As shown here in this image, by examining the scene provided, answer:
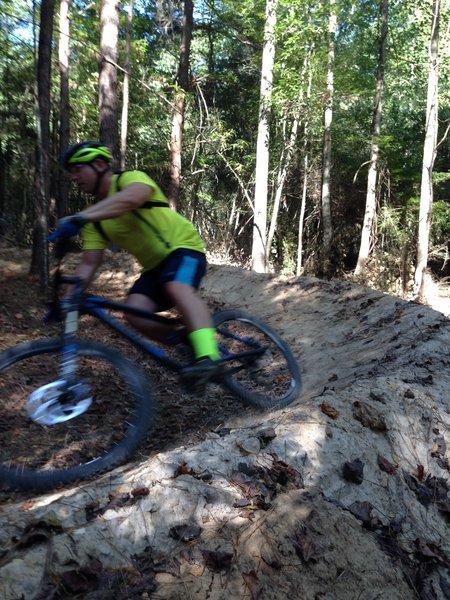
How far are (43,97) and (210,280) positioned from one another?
5376mm

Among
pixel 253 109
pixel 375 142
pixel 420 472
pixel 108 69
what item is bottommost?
pixel 420 472

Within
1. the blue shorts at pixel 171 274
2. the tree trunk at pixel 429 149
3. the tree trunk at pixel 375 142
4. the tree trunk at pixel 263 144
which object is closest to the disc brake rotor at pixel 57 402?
the blue shorts at pixel 171 274

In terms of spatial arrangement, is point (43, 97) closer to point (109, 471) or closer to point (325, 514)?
point (109, 471)

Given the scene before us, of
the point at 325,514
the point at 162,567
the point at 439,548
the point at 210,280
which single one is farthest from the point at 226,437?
the point at 210,280

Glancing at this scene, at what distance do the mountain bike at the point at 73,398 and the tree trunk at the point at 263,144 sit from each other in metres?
13.9

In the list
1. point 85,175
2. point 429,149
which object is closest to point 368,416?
point 85,175

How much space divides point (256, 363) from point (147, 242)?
5.16 feet

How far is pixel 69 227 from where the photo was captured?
3229mm

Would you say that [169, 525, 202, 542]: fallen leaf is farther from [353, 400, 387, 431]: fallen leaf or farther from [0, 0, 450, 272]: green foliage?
[0, 0, 450, 272]: green foliage

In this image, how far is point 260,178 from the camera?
17.6 m

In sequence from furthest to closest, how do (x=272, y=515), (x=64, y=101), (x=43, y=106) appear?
(x=64, y=101) < (x=43, y=106) < (x=272, y=515)

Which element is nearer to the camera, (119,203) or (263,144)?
(119,203)

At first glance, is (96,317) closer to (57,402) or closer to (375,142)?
(57,402)

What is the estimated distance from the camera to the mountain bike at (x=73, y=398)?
3.32m
